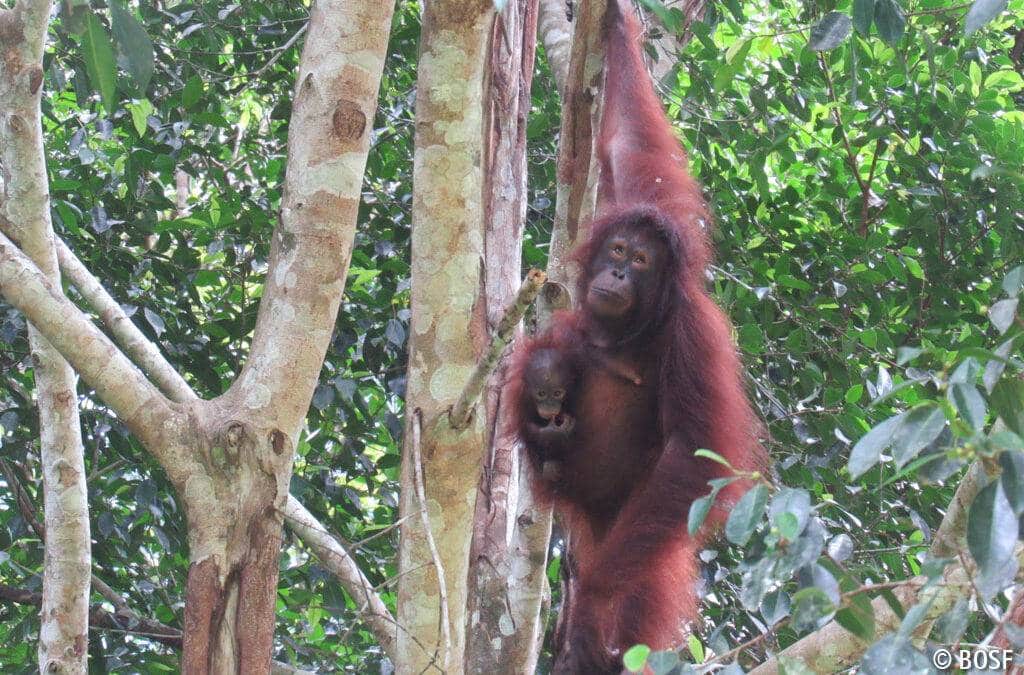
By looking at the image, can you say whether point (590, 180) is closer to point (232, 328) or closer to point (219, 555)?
point (219, 555)

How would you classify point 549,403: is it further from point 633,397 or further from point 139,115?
point 139,115

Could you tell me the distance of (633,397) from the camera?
4.58 meters

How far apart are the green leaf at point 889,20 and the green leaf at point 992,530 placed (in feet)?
4.17

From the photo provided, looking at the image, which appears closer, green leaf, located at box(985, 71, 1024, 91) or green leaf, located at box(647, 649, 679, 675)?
green leaf, located at box(647, 649, 679, 675)

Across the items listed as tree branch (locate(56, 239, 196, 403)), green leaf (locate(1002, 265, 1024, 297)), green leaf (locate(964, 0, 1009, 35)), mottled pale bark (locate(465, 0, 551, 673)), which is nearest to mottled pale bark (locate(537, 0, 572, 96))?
mottled pale bark (locate(465, 0, 551, 673))

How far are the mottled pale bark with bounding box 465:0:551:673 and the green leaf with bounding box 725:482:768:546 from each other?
4.59ft

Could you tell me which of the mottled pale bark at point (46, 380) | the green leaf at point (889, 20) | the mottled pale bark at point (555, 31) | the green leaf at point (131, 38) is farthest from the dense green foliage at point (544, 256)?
the green leaf at point (131, 38)

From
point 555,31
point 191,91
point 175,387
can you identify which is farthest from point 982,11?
point 191,91

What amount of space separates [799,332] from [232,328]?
2.57m

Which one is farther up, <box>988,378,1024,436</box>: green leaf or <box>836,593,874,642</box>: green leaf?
<box>988,378,1024,436</box>: green leaf

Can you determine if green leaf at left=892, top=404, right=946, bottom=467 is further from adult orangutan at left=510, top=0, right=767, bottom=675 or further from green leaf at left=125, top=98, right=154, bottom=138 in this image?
green leaf at left=125, top=98, right=154, bottom=138

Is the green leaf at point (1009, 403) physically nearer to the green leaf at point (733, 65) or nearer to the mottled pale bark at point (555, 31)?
the green leaf at point (733, 65)

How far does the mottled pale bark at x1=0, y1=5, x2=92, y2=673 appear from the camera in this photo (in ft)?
10.6

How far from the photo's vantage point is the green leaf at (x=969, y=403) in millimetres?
1868
